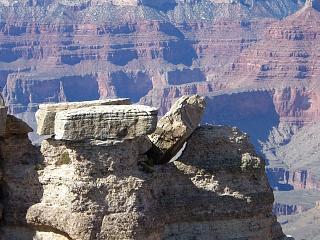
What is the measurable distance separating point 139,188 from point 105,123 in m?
1.27

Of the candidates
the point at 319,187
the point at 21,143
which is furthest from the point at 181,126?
the point at 319,187

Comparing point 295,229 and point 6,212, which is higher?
point 6,212

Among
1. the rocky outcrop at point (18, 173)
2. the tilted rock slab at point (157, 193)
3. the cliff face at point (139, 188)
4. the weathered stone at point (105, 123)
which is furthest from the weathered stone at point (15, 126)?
the weathered stone at point (105, 123)

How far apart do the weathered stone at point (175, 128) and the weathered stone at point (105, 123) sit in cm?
249

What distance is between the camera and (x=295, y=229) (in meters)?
134

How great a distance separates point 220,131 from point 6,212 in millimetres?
4347

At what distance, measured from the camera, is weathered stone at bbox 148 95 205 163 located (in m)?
21.8

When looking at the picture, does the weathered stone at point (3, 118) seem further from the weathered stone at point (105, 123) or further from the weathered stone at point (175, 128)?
the weathered stone at point (175, 128)

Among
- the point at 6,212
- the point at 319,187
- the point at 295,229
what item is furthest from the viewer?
the point at 319,187

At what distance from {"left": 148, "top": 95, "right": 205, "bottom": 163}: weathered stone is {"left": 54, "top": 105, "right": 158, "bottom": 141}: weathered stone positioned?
249 centimetres

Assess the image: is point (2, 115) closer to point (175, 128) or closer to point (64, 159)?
point (64, 159)

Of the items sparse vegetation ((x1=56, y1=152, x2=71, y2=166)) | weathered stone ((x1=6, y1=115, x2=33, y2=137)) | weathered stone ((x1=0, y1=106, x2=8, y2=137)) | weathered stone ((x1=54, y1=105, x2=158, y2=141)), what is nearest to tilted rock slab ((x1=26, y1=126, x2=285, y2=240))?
sparse vegetation ((x1=56, y1=152, x2=71, y2=166))

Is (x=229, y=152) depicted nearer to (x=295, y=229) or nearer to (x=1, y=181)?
(x=1, y=181)

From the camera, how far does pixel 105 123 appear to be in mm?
19047
